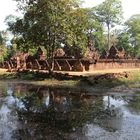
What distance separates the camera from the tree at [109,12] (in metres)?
98.3

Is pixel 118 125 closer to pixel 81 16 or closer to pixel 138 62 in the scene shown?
pixel 81 16

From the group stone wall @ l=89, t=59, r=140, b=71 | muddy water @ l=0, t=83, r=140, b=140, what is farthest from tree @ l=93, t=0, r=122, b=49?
muddy water @ l=0, t=83, r=140, b=140

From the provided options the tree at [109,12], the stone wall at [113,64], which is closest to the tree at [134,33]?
the tree at [109,12]

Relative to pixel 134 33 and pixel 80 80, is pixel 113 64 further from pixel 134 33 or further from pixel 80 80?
pixel 134 33

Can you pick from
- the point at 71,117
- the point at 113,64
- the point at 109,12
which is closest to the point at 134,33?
the point at 109,12

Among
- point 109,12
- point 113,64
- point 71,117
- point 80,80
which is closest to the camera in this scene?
point 71,117

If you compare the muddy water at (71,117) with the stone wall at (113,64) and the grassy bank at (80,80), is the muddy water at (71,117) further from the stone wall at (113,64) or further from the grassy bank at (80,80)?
the stone wall at (113,64)

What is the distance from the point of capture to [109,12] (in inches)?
3856

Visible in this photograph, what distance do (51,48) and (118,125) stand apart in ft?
104

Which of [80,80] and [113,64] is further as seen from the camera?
[113,64]

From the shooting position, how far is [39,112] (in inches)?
794

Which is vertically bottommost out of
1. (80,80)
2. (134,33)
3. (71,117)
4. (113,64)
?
(71,117)

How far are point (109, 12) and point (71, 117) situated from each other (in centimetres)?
8199

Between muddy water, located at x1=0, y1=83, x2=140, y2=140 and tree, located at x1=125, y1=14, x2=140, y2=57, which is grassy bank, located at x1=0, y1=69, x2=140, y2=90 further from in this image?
tree, located at x1=125, y1=14, x2=140, y2=57
